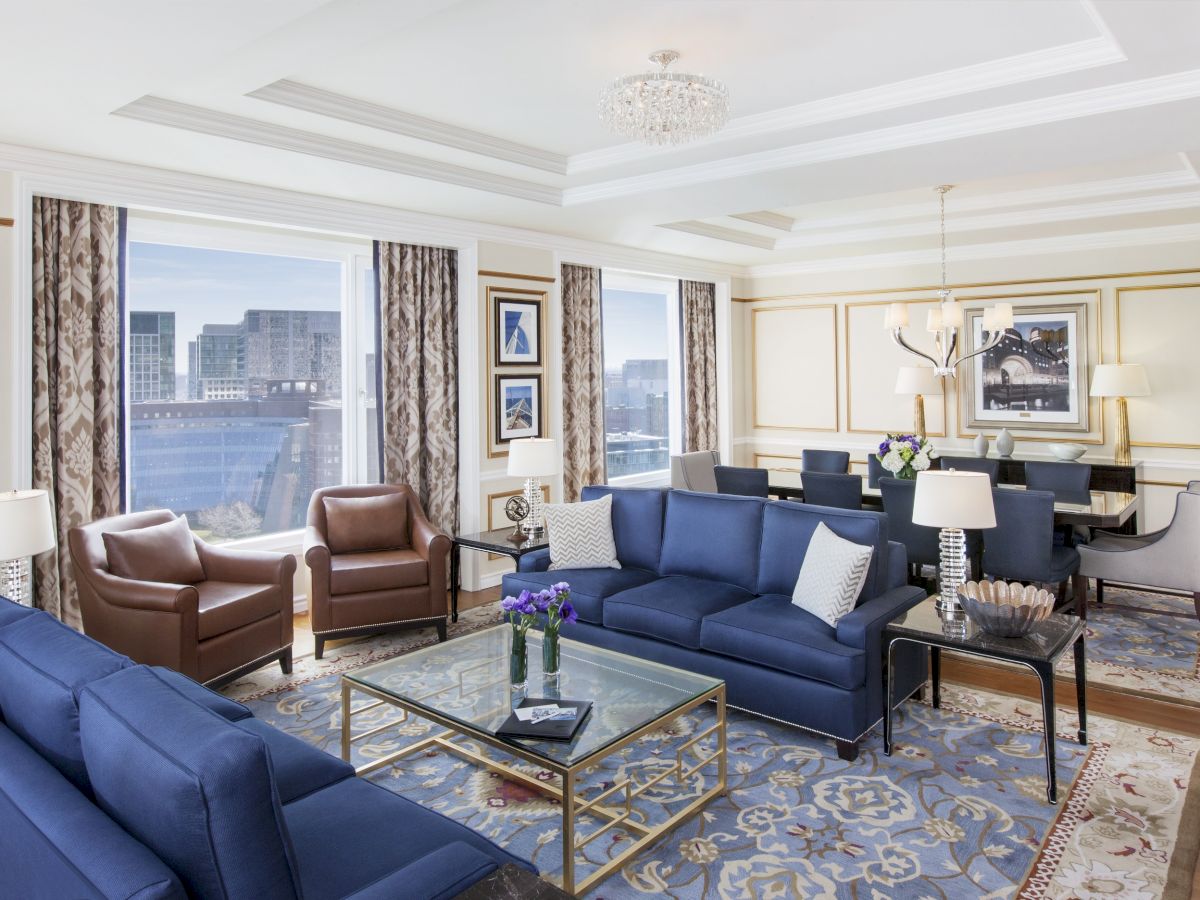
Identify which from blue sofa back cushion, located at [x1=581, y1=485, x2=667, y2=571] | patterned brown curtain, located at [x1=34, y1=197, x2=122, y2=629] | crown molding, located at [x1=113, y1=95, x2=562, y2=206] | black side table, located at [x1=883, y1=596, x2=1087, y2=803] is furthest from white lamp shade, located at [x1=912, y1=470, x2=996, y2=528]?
patterned brown curtain, located at [x1=34, y1=197, x2=122, y2=629]

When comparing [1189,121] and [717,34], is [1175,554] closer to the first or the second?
[1189,121]

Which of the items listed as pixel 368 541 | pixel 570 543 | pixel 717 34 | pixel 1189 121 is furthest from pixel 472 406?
pixel 1189 121

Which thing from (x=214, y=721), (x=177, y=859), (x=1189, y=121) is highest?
(x=1189, y=121)

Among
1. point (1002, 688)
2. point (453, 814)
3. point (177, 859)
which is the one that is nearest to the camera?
point (177, 859)

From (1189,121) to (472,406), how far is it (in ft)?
14.0

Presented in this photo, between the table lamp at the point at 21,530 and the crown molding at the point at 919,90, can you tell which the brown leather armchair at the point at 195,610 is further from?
the crown molding at the point at 919,90

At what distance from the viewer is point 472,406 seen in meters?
5.84

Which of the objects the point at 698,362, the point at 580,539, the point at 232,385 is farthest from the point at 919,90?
the point at 698,362

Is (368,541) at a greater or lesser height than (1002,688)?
greater

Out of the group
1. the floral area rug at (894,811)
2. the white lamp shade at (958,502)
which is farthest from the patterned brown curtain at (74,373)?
the white lamp shade at (958,502)

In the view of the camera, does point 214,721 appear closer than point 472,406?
Yes

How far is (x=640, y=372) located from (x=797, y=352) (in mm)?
1647

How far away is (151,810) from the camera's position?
1.37 m

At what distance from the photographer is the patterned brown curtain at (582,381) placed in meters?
6.70
